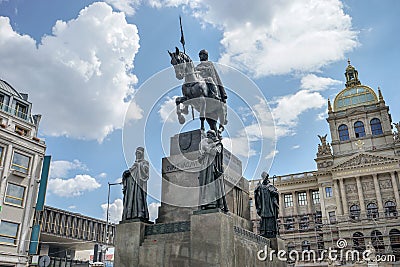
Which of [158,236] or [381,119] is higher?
[381,119]

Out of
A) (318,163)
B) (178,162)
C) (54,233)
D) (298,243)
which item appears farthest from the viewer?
(318,163)

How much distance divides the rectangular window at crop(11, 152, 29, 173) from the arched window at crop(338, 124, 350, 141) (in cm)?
6372

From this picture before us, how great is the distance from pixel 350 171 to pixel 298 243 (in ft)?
57.8

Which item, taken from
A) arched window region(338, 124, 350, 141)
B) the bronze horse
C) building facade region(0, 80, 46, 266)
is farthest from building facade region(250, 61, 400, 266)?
the bronze horse

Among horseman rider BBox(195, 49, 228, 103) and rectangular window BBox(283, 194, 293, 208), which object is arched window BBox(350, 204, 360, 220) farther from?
horseman rider BBox(195, 49, 228, 103)

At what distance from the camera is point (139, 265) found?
10.2 meters

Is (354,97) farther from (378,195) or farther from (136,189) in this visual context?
(136,189)

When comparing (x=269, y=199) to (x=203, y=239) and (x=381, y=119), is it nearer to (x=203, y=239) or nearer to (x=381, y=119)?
(x=203, y=239)

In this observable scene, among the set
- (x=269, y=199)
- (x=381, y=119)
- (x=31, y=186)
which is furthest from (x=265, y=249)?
(x=381, y=119)

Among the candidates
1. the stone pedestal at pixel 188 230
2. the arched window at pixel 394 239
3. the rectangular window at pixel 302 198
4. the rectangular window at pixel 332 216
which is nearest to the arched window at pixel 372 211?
Result: the arched window at pixel 394 239

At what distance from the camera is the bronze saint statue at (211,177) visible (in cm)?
976

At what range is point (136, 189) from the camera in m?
11.2

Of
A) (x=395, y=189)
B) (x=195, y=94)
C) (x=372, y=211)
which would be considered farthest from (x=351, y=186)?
(x=195, y=94)

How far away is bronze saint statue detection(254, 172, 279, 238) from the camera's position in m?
13.4
